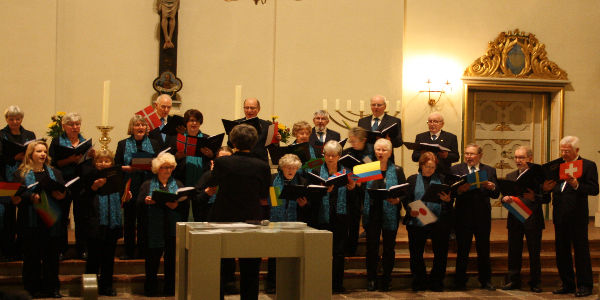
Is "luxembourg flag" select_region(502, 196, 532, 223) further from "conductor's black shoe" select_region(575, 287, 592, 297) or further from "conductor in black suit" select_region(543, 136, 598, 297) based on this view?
"conductor's black shoe" select_region(575, 287, 592, 297)

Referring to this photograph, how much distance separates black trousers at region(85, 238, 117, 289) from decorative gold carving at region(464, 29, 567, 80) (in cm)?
562

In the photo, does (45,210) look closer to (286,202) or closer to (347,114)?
(286,202)

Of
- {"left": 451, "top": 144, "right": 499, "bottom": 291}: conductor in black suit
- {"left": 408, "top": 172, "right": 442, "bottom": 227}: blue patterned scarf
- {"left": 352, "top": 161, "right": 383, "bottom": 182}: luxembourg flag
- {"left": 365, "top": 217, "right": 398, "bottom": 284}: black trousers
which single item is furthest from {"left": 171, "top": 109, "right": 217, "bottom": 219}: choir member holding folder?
{"left": 451, "top": 144, "right": 499, "bottom": 291}: conductor in black suit

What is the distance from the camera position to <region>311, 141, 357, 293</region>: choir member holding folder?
243 inches

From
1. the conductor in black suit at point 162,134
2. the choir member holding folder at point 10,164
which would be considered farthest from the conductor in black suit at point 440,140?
the choir member holding folder at point 10,164

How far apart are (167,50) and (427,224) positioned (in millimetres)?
3924

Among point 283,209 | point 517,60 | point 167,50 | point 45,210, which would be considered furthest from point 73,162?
point 517,60

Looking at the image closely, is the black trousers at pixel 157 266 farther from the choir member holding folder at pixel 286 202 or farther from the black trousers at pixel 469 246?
the black trousers at pixel 469 246

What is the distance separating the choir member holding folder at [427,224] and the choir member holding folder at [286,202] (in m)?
0.93

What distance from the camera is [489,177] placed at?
6.57 meters

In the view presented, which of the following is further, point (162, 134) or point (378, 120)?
point (378, 120)

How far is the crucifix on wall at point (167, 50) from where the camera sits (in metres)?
8.45

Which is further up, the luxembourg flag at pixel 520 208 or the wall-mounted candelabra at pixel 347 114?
the wall-mounted candelabra at pixel 347 114

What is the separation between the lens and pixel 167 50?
8.53 metres
